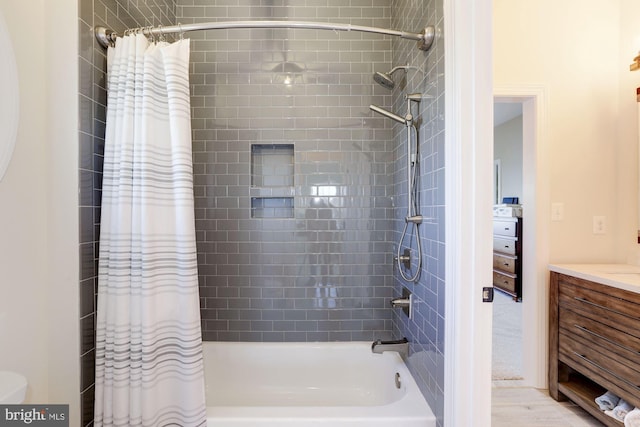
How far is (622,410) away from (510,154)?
16.5ft

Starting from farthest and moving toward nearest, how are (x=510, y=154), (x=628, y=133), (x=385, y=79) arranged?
(x=510, y=154)
(x=628, y=133)
(x=385, y=79)

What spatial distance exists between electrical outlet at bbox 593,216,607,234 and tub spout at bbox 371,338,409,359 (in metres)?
1.71

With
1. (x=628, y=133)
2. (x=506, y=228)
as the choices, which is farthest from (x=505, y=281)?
(x=628, y=133)

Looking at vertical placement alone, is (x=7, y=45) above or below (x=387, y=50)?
below

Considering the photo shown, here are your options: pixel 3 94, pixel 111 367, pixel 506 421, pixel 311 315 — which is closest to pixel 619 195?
pixel 506 421

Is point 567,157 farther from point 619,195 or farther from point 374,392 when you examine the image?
point 374,392

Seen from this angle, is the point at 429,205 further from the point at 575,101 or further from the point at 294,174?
the point at 575,101

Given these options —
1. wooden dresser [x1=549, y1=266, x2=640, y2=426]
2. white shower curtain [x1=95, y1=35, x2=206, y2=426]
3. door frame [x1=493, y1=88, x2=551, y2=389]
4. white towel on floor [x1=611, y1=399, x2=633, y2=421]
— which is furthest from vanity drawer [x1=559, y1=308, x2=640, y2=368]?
white shower curtain [x1=95, y1=35, x2=206, y2=426]

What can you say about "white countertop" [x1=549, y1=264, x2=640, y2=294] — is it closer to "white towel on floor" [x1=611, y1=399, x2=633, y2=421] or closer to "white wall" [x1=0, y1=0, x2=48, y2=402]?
"white towel on floor" [x1=611, y1=399, x2=633, y2=421]

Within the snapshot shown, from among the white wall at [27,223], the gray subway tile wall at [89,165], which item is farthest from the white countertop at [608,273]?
the white wall at [27,223]

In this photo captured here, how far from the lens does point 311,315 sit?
2.09m

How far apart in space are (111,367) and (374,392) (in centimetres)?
144

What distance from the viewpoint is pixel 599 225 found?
2.27m

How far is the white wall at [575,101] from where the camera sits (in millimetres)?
2254
